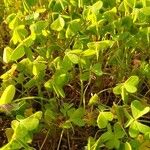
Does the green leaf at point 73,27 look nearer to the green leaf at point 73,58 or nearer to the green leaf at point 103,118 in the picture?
the green leaf at point 73,58

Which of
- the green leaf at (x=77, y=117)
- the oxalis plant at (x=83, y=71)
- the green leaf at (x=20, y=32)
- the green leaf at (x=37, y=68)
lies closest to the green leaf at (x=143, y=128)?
the oxalis plant at (x=83, y=71)

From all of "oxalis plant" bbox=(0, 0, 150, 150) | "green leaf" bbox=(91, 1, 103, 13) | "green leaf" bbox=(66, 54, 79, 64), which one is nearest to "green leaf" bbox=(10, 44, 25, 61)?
"oxalis plant" bbox=(0, 0, 150, 150)

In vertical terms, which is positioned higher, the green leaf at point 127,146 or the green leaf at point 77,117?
the green leaf at point 77,117

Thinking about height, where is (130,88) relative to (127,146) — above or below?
above

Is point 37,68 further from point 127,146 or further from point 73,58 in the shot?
point 127,146

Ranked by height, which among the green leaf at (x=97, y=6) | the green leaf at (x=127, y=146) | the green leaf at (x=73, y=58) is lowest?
the green leaf at (x=127, y=146)

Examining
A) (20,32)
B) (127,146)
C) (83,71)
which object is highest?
(20,32)

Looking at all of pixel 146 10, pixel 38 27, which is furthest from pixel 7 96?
pixel 146 10

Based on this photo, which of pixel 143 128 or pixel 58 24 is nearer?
pixel 143 128
